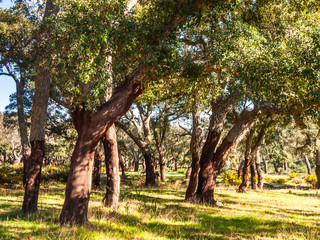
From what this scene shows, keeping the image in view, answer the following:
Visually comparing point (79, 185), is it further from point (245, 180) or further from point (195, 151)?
point (245, 180)

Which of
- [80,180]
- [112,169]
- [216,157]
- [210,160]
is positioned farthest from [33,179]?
[216,157]

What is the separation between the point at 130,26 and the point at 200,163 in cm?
775

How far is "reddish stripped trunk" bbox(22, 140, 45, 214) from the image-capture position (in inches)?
349

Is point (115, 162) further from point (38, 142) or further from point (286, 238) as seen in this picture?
point (286, 238)

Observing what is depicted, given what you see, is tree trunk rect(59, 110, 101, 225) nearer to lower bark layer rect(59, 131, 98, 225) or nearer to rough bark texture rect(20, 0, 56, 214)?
lower bark layer rect(59, 131, 98, 225)

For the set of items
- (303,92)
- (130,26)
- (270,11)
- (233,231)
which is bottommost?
(233,231)

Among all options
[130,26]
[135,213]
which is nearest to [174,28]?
[130,26]

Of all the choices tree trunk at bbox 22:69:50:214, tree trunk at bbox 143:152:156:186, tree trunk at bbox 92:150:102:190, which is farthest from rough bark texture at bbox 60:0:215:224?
tree trunk at bbox 143:152:156:186

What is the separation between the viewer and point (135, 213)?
8969 mm

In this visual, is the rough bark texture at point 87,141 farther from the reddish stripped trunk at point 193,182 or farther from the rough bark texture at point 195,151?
the reddish stripped trunk at point 193,182

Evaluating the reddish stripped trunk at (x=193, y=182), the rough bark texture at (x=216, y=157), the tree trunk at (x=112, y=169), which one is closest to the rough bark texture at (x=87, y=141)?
the tree trunk at (x=112, y=169)

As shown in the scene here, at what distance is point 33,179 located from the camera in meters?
9.09

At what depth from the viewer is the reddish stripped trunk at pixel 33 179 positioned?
886cm

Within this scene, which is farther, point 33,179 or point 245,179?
point 245,179
